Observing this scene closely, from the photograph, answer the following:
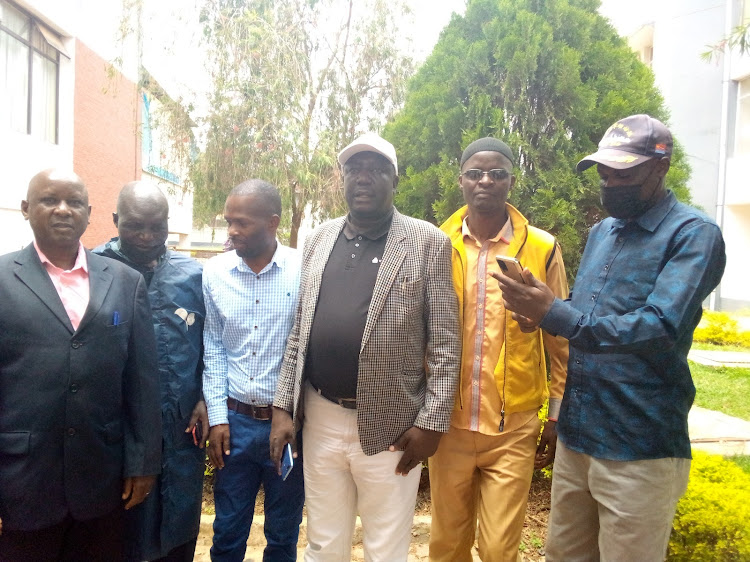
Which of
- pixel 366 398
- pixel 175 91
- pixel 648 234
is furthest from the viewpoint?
pixel 175 91

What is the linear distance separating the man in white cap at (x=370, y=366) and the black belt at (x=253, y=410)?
16 cm

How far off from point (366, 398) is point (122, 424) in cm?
107

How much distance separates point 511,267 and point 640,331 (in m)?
0.53

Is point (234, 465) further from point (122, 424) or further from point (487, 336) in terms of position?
point (487, 336)

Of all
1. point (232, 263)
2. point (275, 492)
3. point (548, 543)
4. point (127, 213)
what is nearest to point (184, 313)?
point (232, 263)

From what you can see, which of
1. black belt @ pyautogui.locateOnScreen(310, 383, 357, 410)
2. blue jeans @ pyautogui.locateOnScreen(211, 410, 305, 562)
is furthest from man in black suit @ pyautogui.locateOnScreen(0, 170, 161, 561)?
black belt @ pyautogui.locateOnScreen(310, 383, 357, 410)

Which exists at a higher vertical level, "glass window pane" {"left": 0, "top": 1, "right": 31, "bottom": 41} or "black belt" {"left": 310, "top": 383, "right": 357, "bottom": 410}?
"glass window pane" {"left": 0, "top": 1, "right": 31, "bottom": 41}

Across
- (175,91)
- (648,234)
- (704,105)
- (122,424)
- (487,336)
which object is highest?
(704,105)

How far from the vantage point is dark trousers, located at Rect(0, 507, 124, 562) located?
2.15 metres

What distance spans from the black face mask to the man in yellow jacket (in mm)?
458

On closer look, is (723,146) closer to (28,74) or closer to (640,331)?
(640,331)

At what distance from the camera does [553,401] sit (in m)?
2.75

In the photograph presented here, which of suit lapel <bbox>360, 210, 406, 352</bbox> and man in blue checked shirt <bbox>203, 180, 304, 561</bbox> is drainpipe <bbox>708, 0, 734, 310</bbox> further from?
man in blue checked shirt <bbox>203, 180, 304, 561</bbox>

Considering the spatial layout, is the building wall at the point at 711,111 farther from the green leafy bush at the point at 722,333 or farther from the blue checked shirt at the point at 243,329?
the blue checked shirt at the point at 243,329
